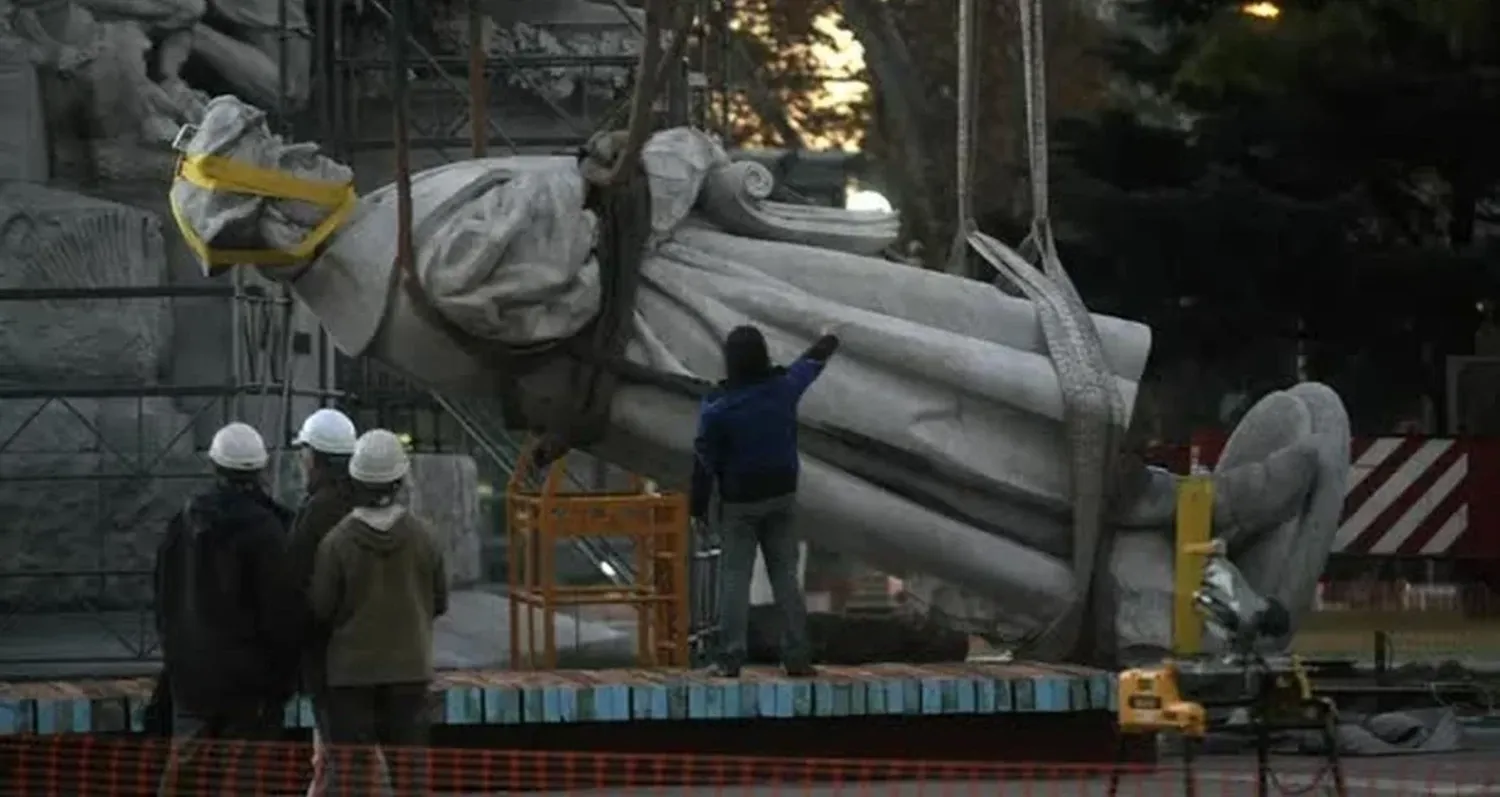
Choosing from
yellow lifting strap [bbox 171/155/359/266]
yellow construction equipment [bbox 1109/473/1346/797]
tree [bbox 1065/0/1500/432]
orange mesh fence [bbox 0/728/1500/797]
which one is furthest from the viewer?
tree [bbox 1065/0/1500/432]

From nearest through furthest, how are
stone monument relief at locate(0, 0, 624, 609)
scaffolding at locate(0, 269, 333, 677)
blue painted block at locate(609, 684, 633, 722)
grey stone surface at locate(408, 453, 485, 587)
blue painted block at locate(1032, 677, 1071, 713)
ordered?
blue painted block at locate(609, 684, 633, 722), blue painted block at locate(1032, 677, 1071, 713), scaffolding at locate(0, 269, 333, 677), stone monument relief at locate(0, 0, 624, 609), grey stone surface at locate(408, 453, 485, 587)

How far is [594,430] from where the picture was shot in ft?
55.4

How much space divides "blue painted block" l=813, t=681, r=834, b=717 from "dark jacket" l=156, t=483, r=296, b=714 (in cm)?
271

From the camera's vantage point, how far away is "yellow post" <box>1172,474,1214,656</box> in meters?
16.6

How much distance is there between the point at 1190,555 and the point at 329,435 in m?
3.79

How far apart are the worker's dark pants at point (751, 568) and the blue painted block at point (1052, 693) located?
0.96 m

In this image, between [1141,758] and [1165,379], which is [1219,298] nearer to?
[1165,379]

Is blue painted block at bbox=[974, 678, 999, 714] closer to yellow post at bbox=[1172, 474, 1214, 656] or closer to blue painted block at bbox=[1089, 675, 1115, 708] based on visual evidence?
blue painted block at bbox=[1089, 675, 1115, 708]

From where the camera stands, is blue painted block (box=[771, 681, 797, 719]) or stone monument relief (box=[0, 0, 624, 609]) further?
stone monument relief (box=[0, 0, 624, 609])

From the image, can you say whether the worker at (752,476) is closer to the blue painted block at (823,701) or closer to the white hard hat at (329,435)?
the blue painted block at (823,701)

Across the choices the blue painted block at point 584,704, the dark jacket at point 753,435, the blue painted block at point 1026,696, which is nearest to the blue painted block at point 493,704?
the blue painted block at point 584,704

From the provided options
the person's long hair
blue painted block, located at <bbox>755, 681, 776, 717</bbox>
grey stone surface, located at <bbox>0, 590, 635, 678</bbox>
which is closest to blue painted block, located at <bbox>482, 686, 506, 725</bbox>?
blue painted block, located at <bbox>755, 681, 776, 717</bbox>

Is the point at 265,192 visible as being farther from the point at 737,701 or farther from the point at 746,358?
the point at 737,701

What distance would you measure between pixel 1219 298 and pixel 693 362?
507 inches
